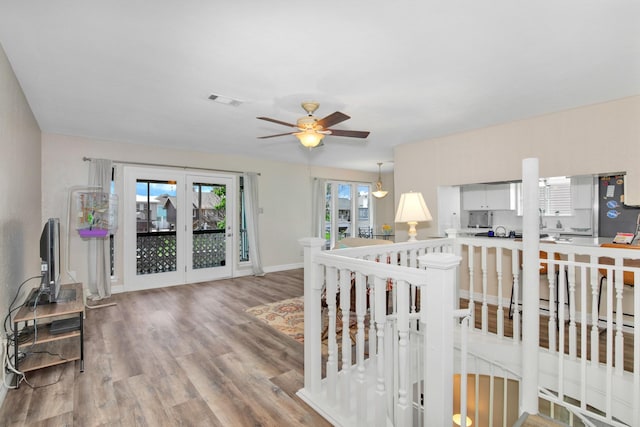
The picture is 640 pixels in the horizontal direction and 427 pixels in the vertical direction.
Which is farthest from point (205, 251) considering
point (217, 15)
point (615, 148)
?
point (615, 148)

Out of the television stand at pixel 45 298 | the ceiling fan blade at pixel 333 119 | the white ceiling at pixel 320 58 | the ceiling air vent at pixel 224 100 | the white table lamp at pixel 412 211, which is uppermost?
the white ceiling at pixel 320 58

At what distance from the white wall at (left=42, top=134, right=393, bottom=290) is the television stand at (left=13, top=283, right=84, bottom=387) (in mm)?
2333

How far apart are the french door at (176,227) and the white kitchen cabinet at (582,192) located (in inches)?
239

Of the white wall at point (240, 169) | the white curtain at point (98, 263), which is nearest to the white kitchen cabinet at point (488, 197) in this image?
the white wall at point (240, 169)

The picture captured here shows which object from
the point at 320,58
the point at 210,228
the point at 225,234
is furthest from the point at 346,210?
the point at 320,58

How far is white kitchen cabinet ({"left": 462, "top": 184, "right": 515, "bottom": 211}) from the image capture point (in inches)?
224

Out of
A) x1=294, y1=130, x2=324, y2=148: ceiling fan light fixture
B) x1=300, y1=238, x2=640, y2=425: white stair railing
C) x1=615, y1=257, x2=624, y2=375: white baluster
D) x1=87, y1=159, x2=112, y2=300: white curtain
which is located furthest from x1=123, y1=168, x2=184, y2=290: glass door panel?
x1=615, y1=257, x2=624, y2=375: white baluster

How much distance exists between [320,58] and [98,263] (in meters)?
4.49

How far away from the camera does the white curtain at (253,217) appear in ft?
20.4

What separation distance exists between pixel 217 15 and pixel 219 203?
14.7 ft

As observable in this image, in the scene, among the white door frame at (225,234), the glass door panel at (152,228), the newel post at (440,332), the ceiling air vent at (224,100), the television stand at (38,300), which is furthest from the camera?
the white door frame at (225,234)

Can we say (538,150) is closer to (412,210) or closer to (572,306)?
(412,210)

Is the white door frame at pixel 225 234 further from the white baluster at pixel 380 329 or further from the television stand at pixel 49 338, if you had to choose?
the white baluster at pixel 380 329

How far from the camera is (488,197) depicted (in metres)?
5.93
